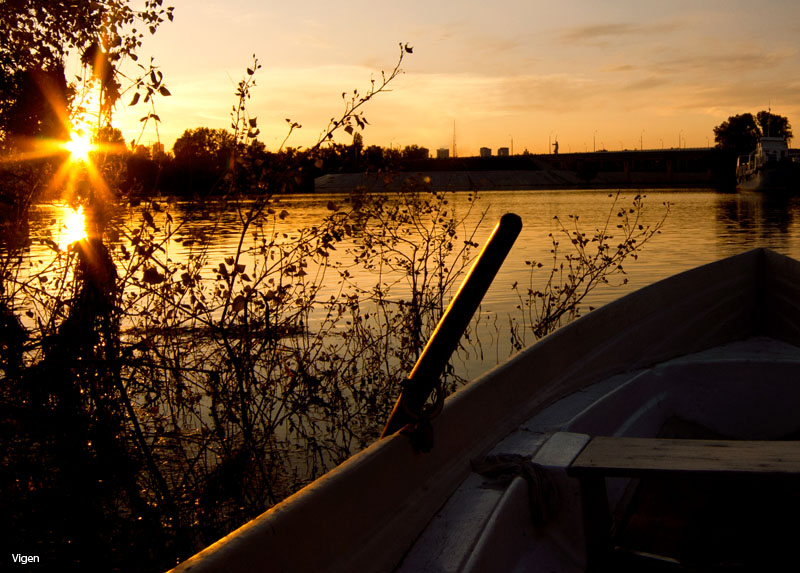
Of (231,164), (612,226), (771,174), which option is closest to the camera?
(231,164)

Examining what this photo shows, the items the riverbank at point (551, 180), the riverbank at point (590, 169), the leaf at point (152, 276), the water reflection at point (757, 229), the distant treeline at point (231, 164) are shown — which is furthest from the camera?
the riverbank at point (590, 169)

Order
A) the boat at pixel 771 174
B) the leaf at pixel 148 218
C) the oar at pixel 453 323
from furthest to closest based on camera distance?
the boat at pixel 771 174 < the leaf at pixel 148 218 < the oar at pixel 453 323

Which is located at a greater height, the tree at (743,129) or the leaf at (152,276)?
the tree at (743,129)

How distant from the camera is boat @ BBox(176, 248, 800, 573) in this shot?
2275 mm

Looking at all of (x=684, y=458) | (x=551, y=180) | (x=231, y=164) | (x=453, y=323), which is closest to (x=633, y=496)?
(x=684, y=458)

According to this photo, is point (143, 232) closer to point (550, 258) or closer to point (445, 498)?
point (445, 498)

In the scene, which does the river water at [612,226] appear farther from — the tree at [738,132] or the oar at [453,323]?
the tree at [738,132]

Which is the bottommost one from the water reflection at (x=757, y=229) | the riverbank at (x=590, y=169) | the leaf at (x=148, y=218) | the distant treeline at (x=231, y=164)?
the water reflection at (x=757, y=229)

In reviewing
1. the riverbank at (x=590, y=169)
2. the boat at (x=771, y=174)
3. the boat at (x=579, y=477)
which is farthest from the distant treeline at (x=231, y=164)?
the riverbank at (x=590, y=169)

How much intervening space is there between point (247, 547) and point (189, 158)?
3.99 metres

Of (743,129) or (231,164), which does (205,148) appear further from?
(743,129)

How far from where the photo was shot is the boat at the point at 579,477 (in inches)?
89.6

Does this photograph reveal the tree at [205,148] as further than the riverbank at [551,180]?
No

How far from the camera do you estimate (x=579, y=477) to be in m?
2.89
